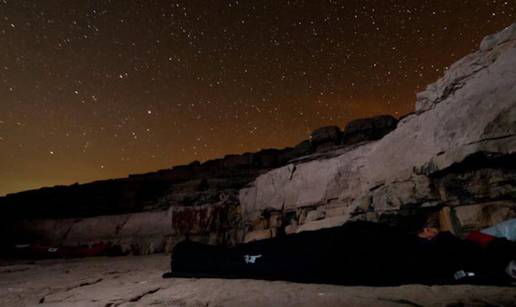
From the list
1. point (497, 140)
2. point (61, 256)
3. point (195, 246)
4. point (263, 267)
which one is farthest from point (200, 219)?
point (497, 140)

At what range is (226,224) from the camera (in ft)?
18.3

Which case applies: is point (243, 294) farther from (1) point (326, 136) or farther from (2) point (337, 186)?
(1) point (326, 136)

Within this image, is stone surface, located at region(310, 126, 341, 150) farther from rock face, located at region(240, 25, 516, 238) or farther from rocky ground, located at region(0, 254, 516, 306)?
rocky ground, located at region(0, 254, 516, 306)

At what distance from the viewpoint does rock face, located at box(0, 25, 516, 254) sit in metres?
2.64

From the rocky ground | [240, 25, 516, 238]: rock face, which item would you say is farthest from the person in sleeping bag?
[240, 25, 516, 238]: rock face

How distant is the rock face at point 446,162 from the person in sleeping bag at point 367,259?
40.5 inches

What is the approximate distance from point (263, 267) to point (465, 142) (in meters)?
2.04

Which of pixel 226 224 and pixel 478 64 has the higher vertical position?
pixel 478 64

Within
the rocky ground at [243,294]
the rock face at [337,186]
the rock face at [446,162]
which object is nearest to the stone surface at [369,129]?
the rock face at [337,186]

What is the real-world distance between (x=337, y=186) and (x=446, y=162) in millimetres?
1569

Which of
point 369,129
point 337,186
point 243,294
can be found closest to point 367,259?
point 243,294

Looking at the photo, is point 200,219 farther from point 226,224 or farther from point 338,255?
point 338,255

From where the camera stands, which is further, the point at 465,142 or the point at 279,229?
the point at 279,229

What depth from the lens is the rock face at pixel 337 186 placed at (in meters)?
2.64
